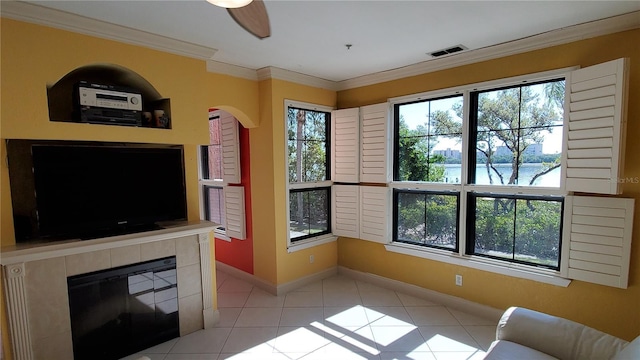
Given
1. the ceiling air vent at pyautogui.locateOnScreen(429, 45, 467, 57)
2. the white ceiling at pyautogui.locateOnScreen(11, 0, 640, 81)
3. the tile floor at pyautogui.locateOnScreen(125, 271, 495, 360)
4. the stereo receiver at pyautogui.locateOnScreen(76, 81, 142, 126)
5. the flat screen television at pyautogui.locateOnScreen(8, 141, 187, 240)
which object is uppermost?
the white ceiling at pyautogui.locateOnScreen(11, 0, 640, 81)

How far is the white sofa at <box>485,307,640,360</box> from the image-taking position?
5.54ft

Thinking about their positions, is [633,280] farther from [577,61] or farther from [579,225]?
[577,61]

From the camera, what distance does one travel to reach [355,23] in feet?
7.29

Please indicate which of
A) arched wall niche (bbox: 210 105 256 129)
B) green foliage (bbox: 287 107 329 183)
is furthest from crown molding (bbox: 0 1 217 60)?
green foliage (bbox: 287 107 329 183)

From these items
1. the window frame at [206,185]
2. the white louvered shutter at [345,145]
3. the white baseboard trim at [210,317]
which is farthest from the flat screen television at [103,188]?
the white louvered shutter at [345,145]

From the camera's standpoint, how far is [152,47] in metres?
2.48

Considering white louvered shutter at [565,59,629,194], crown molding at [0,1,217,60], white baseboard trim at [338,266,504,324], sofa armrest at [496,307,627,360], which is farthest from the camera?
white baseboard trim at [338,266,504,324]

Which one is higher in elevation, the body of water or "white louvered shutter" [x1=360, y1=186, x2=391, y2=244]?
the body of water

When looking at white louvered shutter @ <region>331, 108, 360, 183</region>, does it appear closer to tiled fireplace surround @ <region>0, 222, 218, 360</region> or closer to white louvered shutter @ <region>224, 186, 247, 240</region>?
white louvered shutter @ <region>224, 186, 247, 240</region>

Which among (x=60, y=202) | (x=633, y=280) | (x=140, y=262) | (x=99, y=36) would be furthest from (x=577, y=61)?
(x=60, y=202)

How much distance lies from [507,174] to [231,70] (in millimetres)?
2899

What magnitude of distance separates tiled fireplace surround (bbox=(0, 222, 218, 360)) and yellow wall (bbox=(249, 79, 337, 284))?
1110 mm

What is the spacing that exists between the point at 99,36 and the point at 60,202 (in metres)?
1.22

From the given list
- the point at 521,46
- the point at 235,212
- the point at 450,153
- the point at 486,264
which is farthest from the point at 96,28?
the point at 486,264
